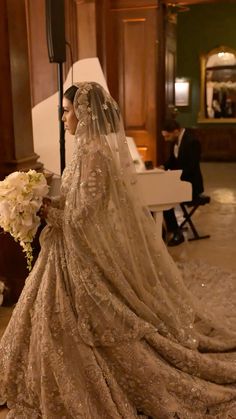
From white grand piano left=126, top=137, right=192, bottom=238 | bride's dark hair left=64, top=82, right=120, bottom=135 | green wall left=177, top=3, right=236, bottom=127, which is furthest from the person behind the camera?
green wall left=177, top=3, right=236, bottom=127

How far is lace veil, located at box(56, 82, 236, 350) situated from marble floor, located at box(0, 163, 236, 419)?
29.2 inches

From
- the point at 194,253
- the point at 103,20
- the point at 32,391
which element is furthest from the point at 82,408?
the point at 103,20

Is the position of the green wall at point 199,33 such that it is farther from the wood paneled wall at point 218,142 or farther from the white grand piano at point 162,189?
the white grand piano at point 162,189

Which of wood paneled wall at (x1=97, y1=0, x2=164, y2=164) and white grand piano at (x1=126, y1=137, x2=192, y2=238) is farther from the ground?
wood paneled wall at (x1=97, y1=0, x2=164, y2=164)

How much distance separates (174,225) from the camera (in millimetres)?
5637

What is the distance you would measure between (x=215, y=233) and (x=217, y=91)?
740cm

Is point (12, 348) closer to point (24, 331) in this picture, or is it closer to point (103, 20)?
point (24, 331)

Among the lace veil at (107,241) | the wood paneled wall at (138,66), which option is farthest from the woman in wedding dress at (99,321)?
the wood paneled wall at (138,66)

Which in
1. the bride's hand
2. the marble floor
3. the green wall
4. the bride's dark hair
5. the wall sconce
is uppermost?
the green wall

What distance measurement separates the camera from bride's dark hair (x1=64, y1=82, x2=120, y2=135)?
2.34m

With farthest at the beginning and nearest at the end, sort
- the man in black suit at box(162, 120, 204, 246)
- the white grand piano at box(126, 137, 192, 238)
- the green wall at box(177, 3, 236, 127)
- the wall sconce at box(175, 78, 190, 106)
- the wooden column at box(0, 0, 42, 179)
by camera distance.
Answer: the wall sconce at box(175, 78, 190, 106) < the green wall at box(177, 3, 236, 127) < the man in black suit at box(162, 120, 204, 246) < the white grand piano at box(126, 137, 192, 238) < the wooden column at box(0, 0, 42, 179)

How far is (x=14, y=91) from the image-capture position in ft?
11.6

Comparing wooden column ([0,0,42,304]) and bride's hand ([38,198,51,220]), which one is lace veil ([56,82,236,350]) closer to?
bride's hand ([38,198,51,220])

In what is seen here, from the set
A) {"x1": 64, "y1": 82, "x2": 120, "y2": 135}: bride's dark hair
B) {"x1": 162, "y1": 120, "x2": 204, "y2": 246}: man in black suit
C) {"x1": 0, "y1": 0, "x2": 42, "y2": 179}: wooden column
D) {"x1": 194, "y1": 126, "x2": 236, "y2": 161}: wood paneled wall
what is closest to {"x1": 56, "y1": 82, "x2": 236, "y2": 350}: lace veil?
{"x1": 64, "y1": 82, "x2": 120, "y2": 135}: bride's dark hair
